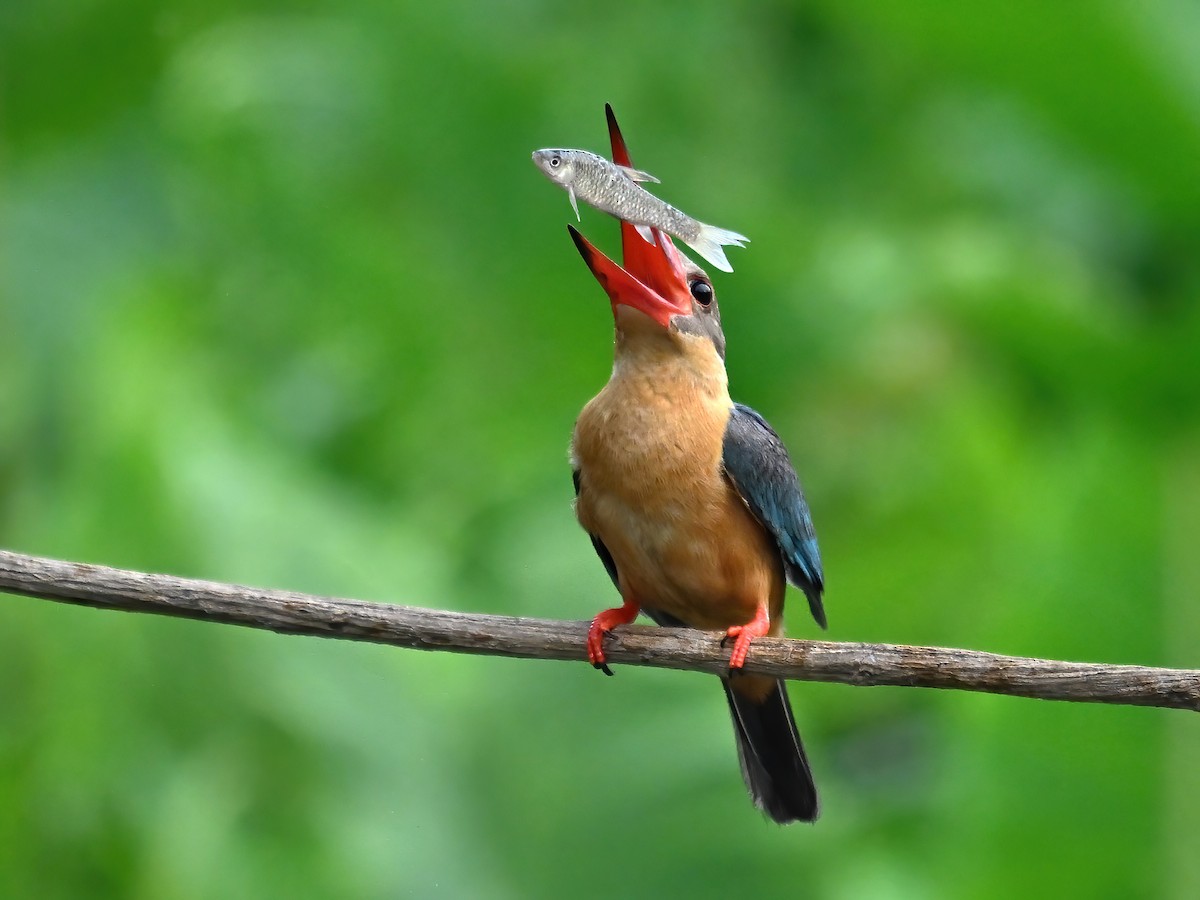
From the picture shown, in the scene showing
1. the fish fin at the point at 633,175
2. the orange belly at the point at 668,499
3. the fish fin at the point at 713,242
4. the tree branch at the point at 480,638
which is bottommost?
the tree branch at the point at 480,638

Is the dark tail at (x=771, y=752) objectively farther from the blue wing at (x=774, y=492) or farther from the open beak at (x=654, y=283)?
the open beak at (x=654, y=283)

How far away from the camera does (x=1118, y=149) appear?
5355 mm

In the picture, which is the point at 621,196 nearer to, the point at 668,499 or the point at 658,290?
the point at 658,290

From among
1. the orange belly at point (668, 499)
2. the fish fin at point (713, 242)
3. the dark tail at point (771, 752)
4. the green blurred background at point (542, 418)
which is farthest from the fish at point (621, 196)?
the dark tail at point (771, 752)

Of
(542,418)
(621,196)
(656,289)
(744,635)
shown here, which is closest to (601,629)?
(744,635)

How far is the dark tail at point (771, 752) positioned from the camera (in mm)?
4621

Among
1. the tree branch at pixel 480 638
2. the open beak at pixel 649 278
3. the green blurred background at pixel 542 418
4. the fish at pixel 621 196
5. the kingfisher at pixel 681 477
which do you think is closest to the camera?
the tree branch at pixel 480 638

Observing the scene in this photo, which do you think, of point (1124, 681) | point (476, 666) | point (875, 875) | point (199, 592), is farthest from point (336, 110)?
point (1124, 681)

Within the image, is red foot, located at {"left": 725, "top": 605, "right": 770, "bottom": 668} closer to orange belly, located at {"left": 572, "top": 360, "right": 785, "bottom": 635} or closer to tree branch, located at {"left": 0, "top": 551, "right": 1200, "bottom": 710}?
orange belly, located at {"left": 572, "top": 360, "right": 785, "bottom": 635}

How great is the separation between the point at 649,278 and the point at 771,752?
4.33 ft

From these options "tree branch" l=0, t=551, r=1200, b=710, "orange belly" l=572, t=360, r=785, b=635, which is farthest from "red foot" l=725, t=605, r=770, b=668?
"tree branch" l=0, t=551, r=1200, b=710

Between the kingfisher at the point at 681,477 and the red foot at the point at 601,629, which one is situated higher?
the kingfisher at the point at 681,477

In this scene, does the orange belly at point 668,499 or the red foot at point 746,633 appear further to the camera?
the orange belly at point 668,499

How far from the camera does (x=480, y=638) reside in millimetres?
3334
